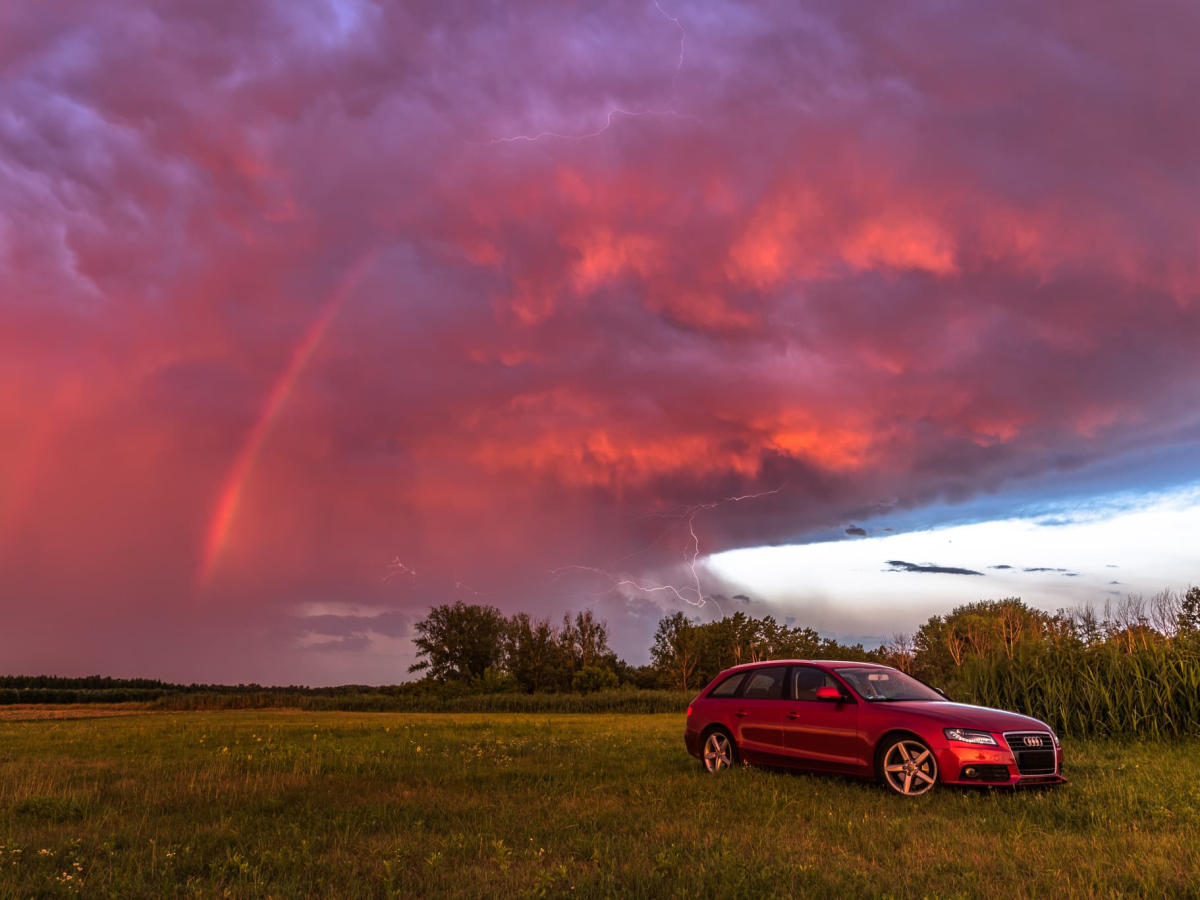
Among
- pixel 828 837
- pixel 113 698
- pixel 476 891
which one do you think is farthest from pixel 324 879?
pixel 113 698

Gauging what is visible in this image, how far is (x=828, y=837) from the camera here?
8047 mm

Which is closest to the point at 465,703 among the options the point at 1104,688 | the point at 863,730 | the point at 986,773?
the point at 1104,688

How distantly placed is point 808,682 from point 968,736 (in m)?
2.52

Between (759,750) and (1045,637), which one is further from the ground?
(1045,637)

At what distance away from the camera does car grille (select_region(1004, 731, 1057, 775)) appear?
34.4ft

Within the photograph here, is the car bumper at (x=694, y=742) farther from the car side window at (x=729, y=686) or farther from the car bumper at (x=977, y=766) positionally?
the car bumper at (x=977, y=766)

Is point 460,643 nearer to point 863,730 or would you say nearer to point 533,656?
point 533,656

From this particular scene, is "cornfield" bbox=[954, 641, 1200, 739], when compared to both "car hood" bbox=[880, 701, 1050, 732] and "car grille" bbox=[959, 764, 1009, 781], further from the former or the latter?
"car grille" bbox=[959, 764, 1009, 781]

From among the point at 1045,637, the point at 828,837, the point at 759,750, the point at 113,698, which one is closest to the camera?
the point at 828,837

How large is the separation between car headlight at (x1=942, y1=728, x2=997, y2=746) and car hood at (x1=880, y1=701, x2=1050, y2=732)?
0.07 meters

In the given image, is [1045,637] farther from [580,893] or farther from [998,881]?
[580,893]

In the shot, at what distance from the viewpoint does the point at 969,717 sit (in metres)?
10.6

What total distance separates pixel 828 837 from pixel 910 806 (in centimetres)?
211

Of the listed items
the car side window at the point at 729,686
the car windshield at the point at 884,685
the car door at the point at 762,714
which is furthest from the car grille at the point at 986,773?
the car side window at the point at 729,686
